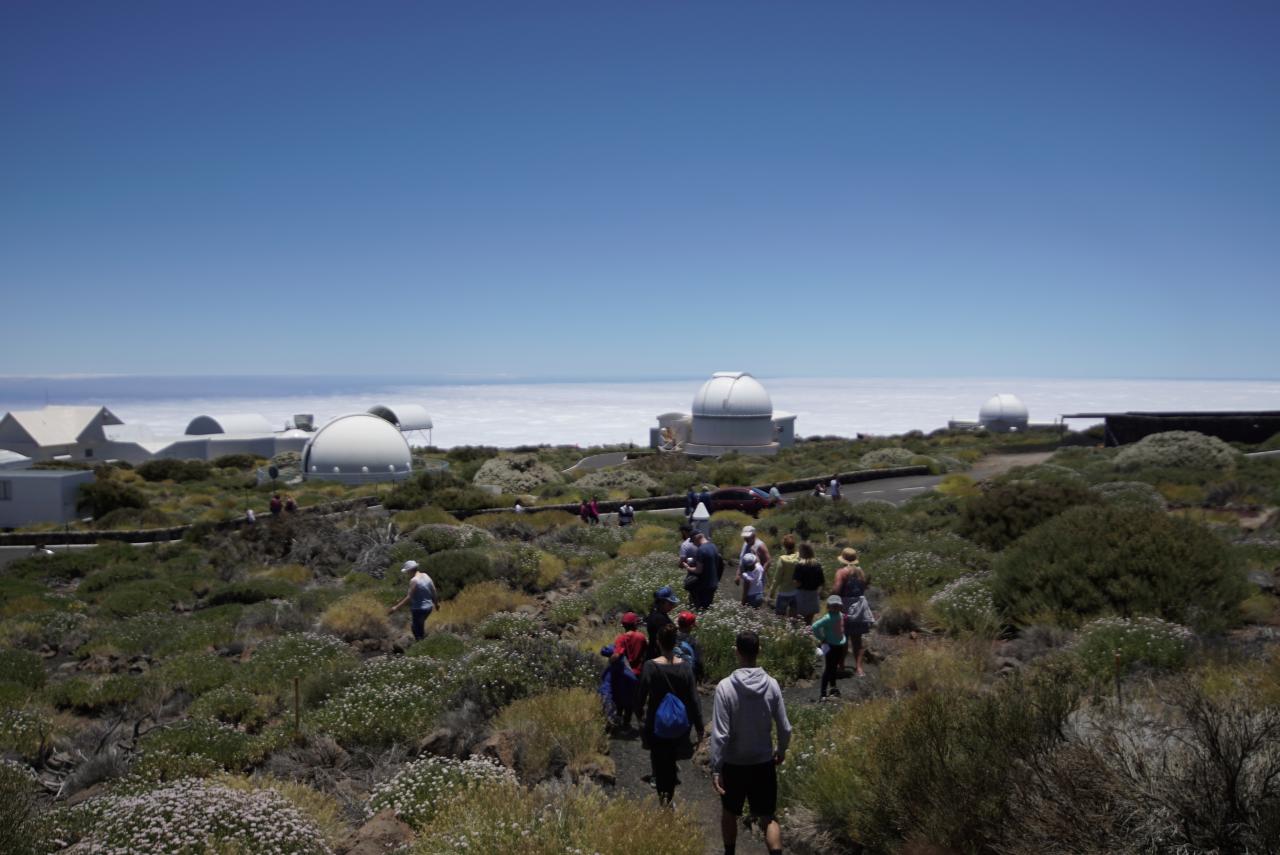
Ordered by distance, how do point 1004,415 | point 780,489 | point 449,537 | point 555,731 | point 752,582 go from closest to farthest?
1. point 555,731
2. point 752,582
3. point 449,537
4. point 780,489
5. point 1004,415

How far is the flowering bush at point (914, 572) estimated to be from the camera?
11312mm

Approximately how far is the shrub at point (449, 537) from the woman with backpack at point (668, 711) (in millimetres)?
12113

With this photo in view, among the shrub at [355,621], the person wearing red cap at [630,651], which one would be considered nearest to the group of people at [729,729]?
the person wearing red cap at [630,651]

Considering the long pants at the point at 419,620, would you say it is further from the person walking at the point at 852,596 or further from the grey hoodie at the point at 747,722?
the grey hoodie at the point at 747,722

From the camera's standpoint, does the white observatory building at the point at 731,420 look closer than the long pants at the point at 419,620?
No

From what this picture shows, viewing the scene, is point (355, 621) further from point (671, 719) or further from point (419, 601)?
→ point (671, 719)

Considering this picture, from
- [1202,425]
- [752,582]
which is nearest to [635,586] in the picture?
[752,582]

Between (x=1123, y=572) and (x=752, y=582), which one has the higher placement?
(x=1123, y=572)

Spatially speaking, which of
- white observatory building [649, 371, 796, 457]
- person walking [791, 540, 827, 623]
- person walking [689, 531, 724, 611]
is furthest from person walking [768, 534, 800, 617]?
white observatory building [649, 371, 796, 457]

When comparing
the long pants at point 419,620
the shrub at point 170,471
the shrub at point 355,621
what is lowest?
the shrub at point 170,471

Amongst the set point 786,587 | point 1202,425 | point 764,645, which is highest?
point 1202,425

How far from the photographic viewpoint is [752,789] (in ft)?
14.9

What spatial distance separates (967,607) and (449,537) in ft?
38.9

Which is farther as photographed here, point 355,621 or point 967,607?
point 355,621
